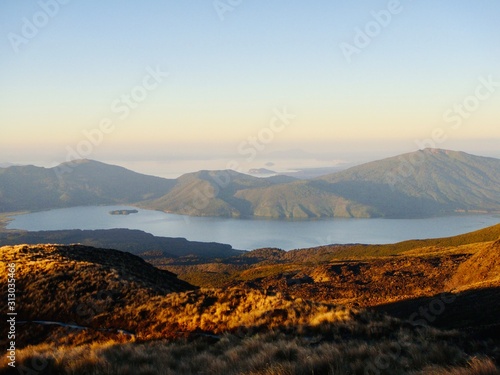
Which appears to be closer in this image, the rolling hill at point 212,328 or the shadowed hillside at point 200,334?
the shadowed hillside at point 200,334

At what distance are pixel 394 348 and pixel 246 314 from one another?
767cm

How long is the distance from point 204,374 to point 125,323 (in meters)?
9.55

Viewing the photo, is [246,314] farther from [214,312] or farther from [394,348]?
[394,348]

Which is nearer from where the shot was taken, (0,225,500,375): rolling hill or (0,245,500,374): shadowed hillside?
(0,245,500,374): shadowed hillside

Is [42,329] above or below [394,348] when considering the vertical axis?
below

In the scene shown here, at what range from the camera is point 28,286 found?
926 inches

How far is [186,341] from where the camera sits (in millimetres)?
15141

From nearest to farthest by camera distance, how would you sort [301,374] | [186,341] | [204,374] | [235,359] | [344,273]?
[301,374], [204,374], [235,359], [186,341], [344,273]

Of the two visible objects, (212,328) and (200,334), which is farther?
(212,328)

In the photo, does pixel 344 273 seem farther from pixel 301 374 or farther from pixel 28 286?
pixel 301 374

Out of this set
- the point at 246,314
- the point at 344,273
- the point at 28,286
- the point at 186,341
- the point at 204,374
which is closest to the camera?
the point at 204,374

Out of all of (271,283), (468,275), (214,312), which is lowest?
(271,283)

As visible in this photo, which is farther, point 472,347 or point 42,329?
point 42,329

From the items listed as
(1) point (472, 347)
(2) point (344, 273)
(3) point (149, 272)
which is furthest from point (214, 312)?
(2) point (344, 273)
